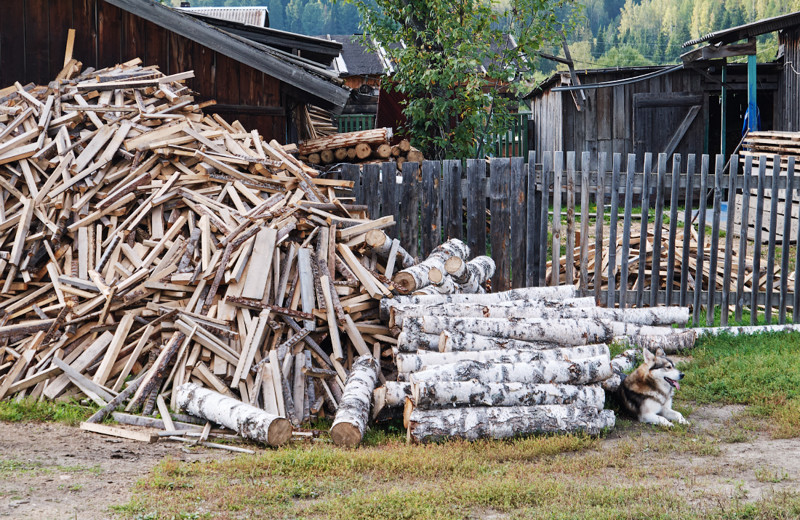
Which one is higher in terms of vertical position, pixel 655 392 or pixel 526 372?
pixel 526 372

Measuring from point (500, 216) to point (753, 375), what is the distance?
13.4 feet

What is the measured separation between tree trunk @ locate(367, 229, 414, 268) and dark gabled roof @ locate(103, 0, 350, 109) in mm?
4138

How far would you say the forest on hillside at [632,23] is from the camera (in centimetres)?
9294

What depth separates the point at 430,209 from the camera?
11203 millimetres

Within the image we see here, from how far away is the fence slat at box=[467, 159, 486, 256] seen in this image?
434 inches

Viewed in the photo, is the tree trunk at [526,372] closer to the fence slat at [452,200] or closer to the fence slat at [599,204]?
the fence slat at [599,204]

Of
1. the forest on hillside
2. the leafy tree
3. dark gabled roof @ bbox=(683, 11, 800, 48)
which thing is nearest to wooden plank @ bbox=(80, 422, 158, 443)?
the leafy tree

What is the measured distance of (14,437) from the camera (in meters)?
6.87

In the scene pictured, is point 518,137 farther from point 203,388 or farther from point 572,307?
point 203,388

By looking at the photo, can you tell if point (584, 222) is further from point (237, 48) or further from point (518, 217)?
point (237, 48)

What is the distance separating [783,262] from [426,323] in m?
5.65

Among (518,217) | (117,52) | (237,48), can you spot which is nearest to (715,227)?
(518,217)

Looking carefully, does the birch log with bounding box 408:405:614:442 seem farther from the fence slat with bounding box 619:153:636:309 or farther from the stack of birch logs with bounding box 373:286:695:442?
the fence slat with bounding box 619:153:636:309

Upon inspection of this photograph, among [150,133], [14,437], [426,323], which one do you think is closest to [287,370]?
[426,323]
